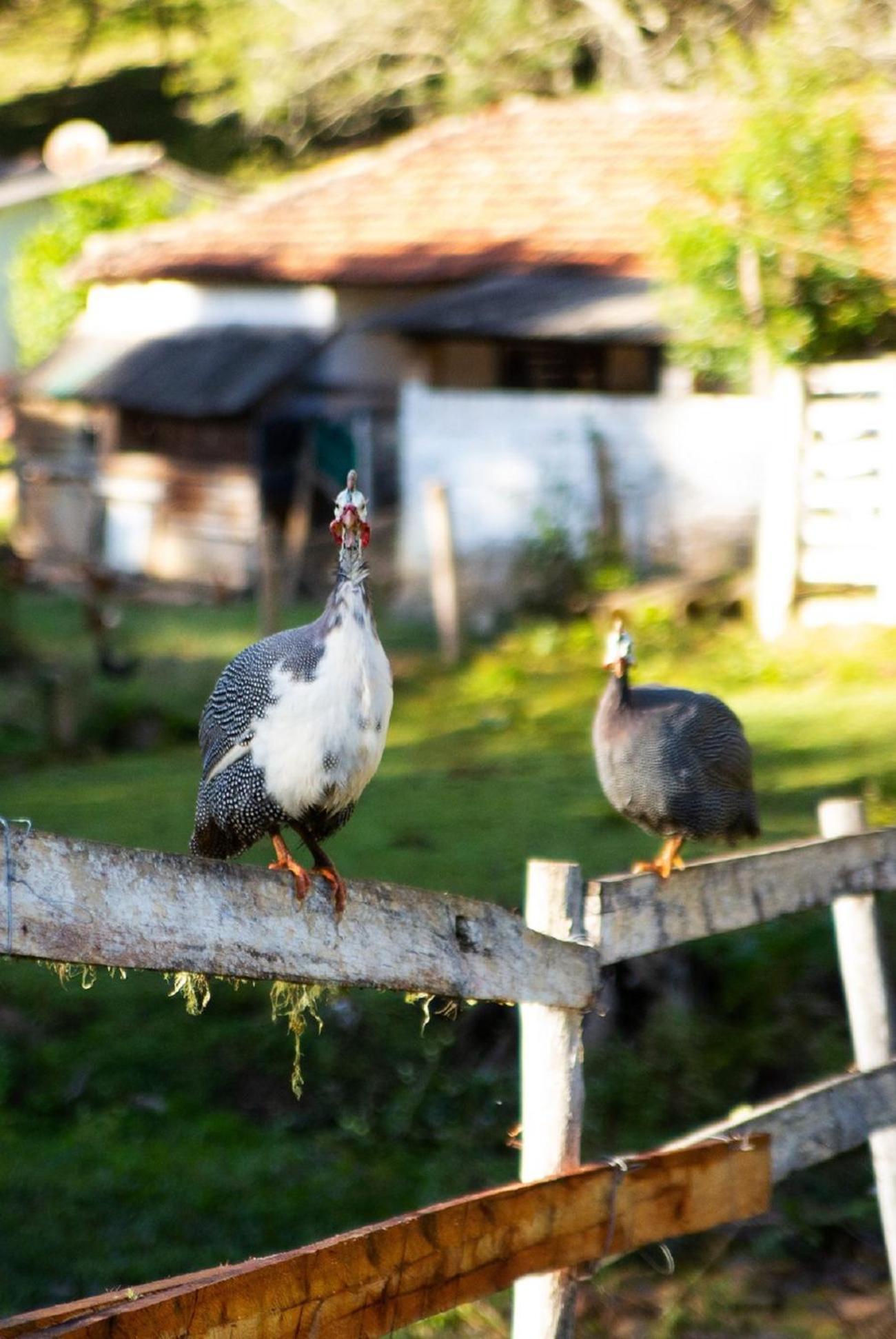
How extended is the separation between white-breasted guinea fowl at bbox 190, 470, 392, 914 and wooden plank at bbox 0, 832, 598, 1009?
0.23 m

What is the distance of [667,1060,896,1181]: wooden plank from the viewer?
401 cm

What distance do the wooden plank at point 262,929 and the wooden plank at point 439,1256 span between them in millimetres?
398

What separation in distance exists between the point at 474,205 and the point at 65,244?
37.3 feet

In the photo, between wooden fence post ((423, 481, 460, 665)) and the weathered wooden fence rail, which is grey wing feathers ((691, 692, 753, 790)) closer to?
the weathered wooden fence rail

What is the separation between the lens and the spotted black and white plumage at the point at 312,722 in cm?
348

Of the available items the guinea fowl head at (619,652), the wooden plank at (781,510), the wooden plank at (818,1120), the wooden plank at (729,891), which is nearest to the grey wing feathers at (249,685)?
the wooden plank at (729,891)

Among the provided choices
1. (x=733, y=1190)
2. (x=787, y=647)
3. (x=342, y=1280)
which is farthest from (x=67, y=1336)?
(x=787, y=647)

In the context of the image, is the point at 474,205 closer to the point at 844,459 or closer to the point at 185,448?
the point at 185,448

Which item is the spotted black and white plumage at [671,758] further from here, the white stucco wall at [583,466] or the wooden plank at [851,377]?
the white stucco wall at [583,466]

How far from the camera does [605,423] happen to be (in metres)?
15.3

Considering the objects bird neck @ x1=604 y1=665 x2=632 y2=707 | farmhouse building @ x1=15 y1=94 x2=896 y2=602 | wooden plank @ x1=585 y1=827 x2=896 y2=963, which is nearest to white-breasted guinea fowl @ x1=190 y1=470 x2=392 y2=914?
wooden plank @ x1=585 y1=827 x2=896 y2=963

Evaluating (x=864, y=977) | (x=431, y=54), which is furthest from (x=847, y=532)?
(x=431, y=54)

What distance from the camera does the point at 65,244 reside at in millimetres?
28016

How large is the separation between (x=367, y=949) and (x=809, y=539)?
397 inches
